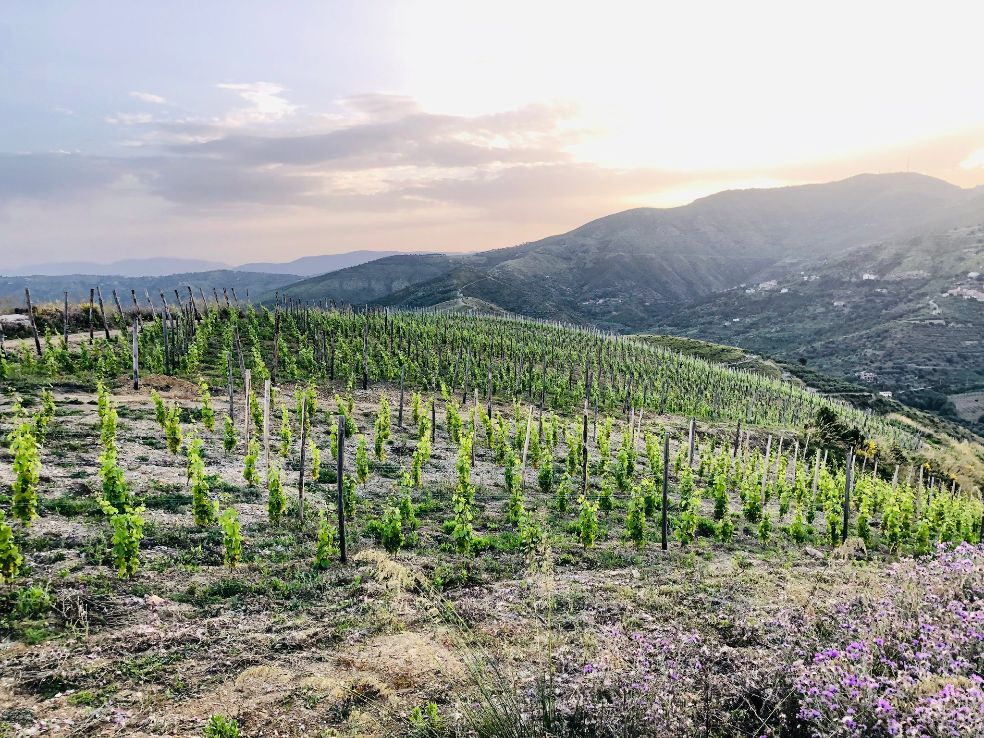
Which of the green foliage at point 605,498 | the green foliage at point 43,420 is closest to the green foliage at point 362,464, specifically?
the green foliage at point 605,498

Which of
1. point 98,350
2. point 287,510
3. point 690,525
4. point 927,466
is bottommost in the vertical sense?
point 927,466

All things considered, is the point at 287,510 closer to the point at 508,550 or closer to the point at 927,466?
the point at 508,550

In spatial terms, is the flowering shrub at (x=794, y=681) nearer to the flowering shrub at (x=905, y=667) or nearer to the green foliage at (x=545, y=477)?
the flowering shrub at (x=905, y=667)

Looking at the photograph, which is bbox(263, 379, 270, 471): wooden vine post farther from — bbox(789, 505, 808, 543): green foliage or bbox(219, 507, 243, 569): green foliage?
bbox(789, 505, 808, 543): green foliage

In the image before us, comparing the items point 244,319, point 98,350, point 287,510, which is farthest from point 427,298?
point 287,510

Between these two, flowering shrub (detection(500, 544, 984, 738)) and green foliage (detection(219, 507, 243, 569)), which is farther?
green foliage (detection(219, 507, 243, 569))

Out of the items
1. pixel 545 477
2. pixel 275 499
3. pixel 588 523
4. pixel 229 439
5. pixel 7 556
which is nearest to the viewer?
pixel 7 556

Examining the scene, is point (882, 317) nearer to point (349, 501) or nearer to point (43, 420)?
point (349, 501)

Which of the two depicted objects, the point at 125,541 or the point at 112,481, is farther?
the point at 112,481

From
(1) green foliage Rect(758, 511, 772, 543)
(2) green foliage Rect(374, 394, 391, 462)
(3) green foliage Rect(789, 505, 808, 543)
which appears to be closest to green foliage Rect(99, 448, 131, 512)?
(2) green foliage Rect(374, 394, 391, 462)

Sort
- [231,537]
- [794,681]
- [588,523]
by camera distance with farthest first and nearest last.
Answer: [588,523] < [231,537] < [794,681]

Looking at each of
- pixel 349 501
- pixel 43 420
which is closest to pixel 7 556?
pixel 349 501

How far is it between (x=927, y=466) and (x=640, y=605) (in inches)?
1079

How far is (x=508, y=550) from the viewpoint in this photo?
10984mm
